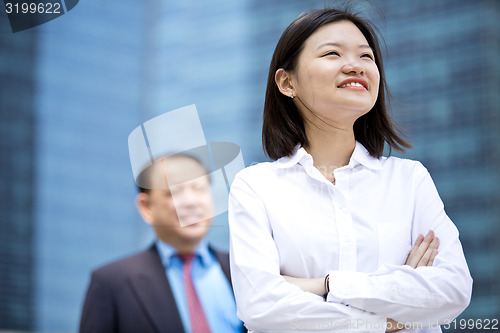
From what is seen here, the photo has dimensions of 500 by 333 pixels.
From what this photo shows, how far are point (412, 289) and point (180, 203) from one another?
5.01ft

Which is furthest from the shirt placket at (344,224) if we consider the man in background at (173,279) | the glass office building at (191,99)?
the glass office building at (191,99)

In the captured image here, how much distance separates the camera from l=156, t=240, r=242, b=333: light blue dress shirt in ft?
8.84

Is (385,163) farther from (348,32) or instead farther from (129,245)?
(129,245)

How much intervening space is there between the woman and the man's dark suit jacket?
1.04m

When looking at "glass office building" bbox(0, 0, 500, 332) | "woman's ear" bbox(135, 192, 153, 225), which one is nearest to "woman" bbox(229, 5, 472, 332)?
"woman's ear" bbox(135, 192, 153, 225)

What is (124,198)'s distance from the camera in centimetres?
3747

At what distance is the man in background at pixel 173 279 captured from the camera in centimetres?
256

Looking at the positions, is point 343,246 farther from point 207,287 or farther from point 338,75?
point 207,287

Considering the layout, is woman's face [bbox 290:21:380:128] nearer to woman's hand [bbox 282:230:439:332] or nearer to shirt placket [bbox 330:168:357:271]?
shirt placket [bbox 330:168:357:271]

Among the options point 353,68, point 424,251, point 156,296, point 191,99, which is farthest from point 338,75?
point 191,99

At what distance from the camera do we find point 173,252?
284cm

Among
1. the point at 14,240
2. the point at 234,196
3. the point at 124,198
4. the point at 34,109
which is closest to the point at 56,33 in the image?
the point at 234,196

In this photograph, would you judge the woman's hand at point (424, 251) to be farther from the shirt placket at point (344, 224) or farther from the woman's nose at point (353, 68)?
the woman's nose at point (353, 68)

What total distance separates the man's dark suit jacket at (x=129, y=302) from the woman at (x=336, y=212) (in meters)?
1.04
